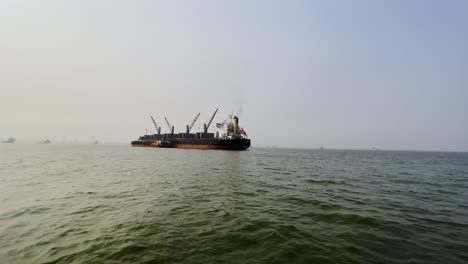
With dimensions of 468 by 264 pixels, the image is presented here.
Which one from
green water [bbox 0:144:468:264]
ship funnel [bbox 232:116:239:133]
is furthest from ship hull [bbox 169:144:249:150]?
green water [bbox 0:144:468:264]

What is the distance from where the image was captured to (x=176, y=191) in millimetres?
14719

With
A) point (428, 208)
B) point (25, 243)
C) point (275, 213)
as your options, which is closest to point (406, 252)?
point (275, 213)

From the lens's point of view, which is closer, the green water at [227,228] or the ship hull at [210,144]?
the green water at [227,228]

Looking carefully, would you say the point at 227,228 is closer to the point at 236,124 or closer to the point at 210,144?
the point at 210,144

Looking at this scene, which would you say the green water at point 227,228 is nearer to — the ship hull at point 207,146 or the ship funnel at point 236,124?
the ship hull at point 207,146

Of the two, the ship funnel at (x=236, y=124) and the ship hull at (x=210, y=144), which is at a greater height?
the ship funnel at (x=236, y=124)

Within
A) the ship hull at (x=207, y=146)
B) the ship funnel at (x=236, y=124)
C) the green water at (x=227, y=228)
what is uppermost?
the ship funnel at (x=236, y=124)

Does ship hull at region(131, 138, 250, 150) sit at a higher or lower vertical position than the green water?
higher

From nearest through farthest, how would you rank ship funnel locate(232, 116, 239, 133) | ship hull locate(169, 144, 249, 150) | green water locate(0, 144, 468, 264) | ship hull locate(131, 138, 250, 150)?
green water locate(0, 144, 468, 264)
ship hull locate(131, 138, 250, 150)
ship hull locate(169, 144, 249, 150)
ship funnel locate(232, 116, 239, 133)

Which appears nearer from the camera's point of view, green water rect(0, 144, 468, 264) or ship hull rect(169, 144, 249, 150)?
green water rect(0, 144, 468, 264)

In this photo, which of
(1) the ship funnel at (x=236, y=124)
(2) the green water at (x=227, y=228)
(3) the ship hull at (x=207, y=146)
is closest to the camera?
(2) the green water at (x=227, y=228)

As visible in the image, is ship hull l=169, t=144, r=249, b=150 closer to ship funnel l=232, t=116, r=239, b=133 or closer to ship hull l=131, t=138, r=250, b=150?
ship hull l=131, t=138, r=250, b=150

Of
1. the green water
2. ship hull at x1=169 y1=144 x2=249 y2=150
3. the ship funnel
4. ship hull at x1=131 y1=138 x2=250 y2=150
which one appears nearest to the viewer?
the green water

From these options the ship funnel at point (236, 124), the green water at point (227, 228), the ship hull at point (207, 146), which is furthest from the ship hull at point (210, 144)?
the green water at point (227, 228)
